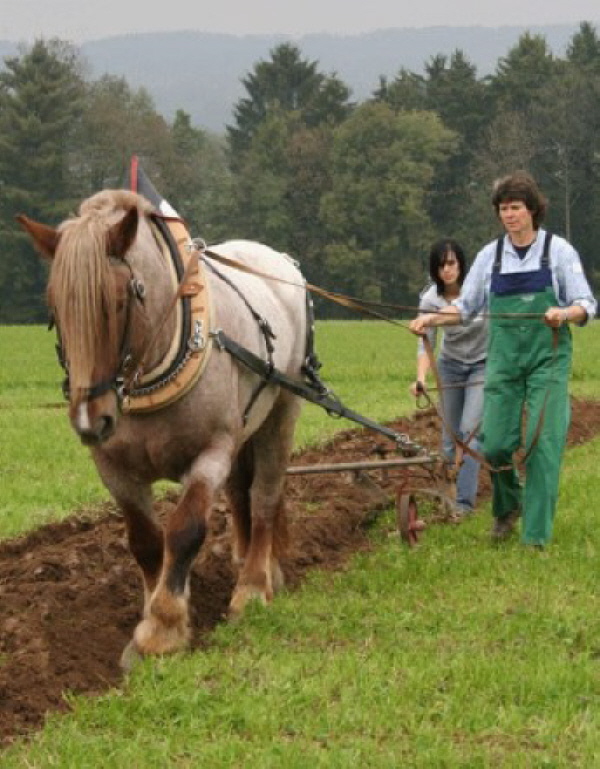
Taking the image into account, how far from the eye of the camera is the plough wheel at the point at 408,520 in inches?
332

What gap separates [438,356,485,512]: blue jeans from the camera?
9.79 m

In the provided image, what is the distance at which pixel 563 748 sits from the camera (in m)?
4.85

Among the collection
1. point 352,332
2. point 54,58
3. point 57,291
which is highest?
point 54,58

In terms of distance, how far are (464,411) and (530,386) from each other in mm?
1766

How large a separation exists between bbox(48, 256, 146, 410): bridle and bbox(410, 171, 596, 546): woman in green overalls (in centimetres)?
273

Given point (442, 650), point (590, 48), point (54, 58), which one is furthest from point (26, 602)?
point (590, 48)

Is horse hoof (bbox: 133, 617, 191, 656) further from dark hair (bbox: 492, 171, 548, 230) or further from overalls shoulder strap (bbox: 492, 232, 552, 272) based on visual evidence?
dark hair (bbox: 492, 171, 548, 230)

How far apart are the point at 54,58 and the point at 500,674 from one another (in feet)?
215

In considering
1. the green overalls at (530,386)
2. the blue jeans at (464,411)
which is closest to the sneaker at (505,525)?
the green overalls at (530,386)

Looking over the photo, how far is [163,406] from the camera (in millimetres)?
6250

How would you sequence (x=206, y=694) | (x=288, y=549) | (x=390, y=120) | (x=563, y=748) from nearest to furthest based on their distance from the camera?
(x=563, y=748) < (x=206, y=694) < (x=288, y=549) < (x=390, y=120)

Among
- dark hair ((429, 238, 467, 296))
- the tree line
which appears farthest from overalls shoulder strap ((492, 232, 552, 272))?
the tree line

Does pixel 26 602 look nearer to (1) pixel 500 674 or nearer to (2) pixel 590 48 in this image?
(1) pixel 500 674

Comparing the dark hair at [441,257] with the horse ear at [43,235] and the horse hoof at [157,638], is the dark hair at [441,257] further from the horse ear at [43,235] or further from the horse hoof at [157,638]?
the horse ear at [43,235]
